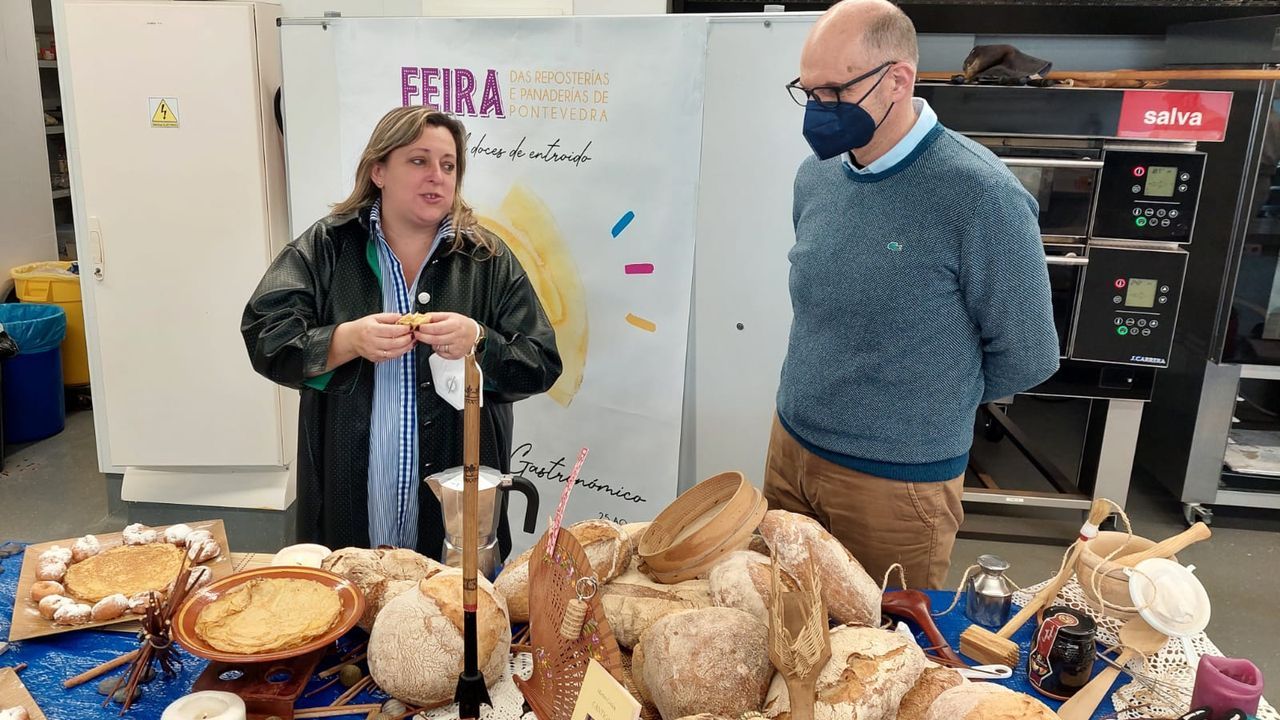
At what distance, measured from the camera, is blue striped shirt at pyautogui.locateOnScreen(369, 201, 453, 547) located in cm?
200

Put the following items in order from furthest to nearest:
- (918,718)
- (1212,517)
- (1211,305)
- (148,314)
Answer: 1. (1212,517)
2. (1211,305)
3. (148,314)
4. (918,718)

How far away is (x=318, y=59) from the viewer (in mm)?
2893

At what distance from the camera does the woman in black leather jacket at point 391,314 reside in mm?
1946

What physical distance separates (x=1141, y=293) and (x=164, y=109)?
3760 millimetres

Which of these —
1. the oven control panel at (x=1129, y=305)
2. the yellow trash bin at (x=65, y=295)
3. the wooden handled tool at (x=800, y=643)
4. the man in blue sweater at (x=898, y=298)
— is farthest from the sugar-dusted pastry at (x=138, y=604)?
the yellow trash bin at (x=65, y=295)

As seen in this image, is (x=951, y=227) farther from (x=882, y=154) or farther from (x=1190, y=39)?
(x=1190, y=39)

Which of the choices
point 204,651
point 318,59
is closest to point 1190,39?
point 318,59

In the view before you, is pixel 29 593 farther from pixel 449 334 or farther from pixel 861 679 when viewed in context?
pixel 861 679

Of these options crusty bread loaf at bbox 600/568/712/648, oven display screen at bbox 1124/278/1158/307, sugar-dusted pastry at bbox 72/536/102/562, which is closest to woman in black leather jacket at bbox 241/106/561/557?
sugar-dusted pastry at bbox 72/536/102/562

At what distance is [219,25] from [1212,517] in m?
4.58

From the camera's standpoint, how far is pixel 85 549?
1.64 metres

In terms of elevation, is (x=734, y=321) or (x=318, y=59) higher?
(x=318, y=59)

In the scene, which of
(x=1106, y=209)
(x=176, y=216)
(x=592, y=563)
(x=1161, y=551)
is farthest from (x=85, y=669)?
(x=1106, y=209)

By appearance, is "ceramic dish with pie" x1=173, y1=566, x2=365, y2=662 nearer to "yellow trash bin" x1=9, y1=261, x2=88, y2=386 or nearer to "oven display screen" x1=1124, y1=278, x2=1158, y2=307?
"oven display screen" x1=1124, y1=278, x2=1158, y2=307
